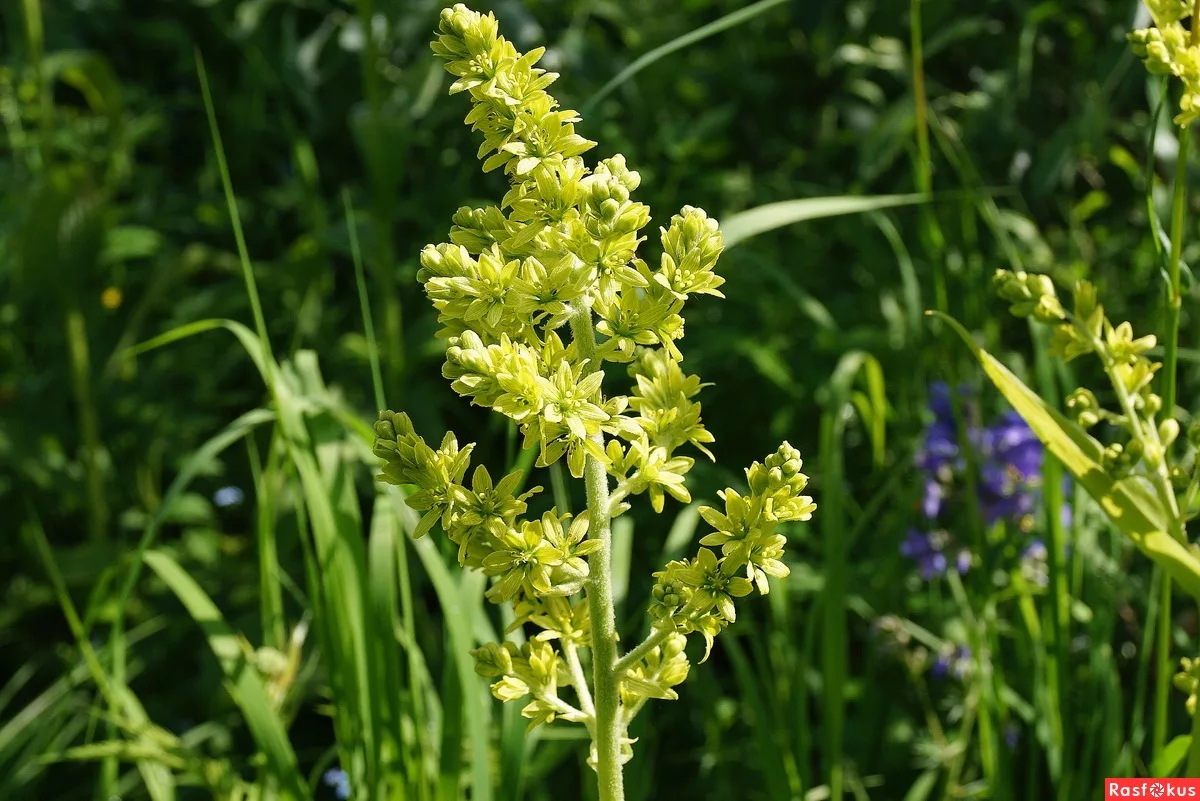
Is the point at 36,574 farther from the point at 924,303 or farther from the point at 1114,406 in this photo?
the point at 1114,406

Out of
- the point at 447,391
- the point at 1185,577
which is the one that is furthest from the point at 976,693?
the point at 447,391

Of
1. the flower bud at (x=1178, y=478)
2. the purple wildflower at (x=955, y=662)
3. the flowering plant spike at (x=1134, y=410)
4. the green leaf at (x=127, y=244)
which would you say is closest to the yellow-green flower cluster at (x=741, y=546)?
the flowering plant spike at (x=1134, y=410)

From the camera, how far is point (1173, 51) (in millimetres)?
1199

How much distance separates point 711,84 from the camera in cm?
262

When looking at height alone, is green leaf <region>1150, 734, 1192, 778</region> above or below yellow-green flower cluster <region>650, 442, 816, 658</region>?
below

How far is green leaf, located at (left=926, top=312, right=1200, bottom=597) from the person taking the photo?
110 centimetres

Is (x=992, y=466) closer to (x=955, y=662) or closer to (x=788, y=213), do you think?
(x=955, y=662)

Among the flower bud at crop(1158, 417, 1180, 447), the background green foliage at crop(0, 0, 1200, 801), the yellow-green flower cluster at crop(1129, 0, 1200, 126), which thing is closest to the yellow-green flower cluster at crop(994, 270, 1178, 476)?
the flower bud at crop(1158, 417, 1180, 447)

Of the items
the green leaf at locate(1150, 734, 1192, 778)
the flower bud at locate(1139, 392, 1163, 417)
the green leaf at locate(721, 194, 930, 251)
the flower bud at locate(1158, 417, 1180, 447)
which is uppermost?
the green leaf at locate(721, 194, 930, 251)

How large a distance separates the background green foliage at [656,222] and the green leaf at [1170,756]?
362mm

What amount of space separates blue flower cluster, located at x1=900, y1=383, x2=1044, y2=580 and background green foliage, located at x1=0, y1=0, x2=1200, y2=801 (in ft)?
0.18

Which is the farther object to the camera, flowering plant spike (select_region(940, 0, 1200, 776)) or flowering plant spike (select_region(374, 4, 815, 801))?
flowering plant spike (select_region(940, 0, 1200, 776))

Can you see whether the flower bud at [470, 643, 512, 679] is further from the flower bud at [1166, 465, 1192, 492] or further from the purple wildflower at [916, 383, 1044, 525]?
the purple wildflower at [916, 383, 1044, 525]

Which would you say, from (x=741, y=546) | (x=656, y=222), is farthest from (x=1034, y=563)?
(x=741, y=546)
